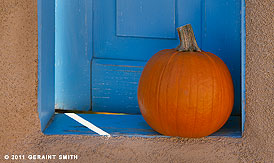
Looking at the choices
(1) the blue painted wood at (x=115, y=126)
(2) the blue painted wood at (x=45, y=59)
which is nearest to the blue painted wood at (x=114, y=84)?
(1) the blue painted wood at (x=115, y=126)

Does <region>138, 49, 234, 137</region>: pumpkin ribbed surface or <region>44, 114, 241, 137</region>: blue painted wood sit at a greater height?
<region>138, 49, 234, 137</region>: pumpkin ribbed surface

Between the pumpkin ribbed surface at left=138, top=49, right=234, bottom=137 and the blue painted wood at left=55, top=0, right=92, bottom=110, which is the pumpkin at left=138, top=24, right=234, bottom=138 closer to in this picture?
the pumpkin ribbed surface at left=138, top=49, right=234, bottom=137

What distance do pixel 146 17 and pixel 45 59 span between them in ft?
2.10

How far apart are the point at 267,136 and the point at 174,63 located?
1.58ft

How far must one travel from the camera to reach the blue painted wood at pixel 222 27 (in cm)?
140

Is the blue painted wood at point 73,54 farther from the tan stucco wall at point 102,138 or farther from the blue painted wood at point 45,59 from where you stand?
the tan stucco wall at point 102,138

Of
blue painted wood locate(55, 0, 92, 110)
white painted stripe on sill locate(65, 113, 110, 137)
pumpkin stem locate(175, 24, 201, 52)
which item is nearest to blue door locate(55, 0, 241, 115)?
blue painted wood locate(55, 0, 92, 110)

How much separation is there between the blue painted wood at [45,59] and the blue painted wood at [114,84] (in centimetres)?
27

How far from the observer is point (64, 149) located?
98 centimetres

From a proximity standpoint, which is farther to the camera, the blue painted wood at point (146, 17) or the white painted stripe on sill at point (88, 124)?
the blue painted wood at point (146, 17)

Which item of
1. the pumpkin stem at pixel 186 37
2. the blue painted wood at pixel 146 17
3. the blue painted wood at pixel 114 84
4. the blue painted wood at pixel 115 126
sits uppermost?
the blue painted wood at pixel 146 17

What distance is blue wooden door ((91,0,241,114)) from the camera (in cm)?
140

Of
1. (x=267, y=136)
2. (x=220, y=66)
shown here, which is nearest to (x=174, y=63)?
(x=220, y=66)

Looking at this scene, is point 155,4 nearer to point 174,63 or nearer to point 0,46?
point 174,63
